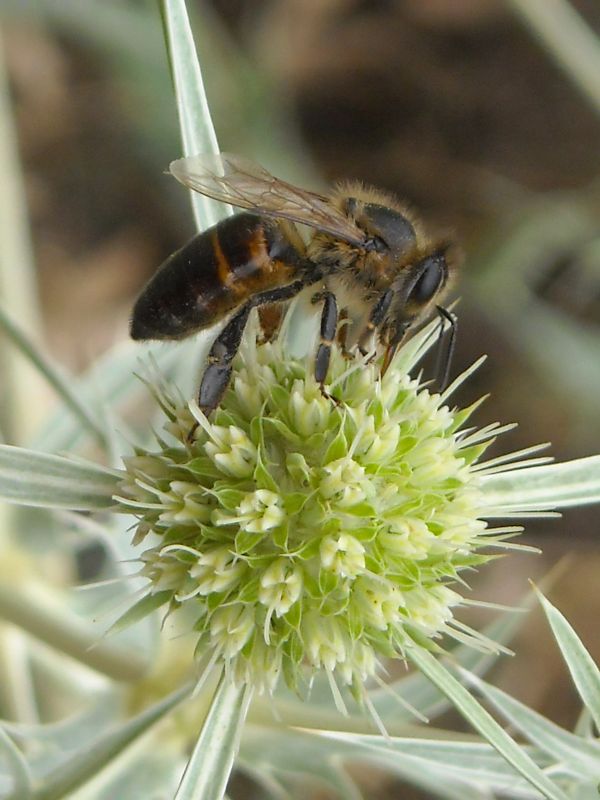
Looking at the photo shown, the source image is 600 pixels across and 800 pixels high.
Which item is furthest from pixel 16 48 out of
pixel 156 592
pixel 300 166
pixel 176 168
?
pixel 156 592

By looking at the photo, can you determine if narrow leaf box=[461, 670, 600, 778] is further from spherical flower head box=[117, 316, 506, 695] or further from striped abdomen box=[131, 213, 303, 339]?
striped abdomen box=[131, 213, 303, 339]

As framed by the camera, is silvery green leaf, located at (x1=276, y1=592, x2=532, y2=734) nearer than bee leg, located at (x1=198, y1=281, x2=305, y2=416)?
No

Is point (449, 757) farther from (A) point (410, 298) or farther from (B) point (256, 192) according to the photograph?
(B) point (256, 192)

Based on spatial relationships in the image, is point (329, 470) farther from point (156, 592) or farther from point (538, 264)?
point (538, 264)

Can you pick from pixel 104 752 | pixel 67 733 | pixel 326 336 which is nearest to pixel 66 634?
pixel 67 733

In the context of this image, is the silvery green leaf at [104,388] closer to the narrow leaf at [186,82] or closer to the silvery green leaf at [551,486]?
the narrow leaf at [186,82]

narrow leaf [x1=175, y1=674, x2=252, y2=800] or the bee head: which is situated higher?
the bee head

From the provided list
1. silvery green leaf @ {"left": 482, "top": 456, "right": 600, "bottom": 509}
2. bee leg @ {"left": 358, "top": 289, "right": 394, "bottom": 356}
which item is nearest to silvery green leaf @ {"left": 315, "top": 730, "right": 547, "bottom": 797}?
silvery green leaf @ {"left": 482, "top": 456, "right": 600, "bottom": 509}
